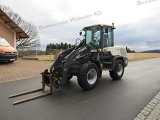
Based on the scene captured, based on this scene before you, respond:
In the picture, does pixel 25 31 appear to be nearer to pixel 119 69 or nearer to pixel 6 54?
pixel 6 54

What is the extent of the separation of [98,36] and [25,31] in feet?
122

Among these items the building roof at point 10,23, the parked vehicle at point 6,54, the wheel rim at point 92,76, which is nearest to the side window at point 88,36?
the wheel rim at point 92,76

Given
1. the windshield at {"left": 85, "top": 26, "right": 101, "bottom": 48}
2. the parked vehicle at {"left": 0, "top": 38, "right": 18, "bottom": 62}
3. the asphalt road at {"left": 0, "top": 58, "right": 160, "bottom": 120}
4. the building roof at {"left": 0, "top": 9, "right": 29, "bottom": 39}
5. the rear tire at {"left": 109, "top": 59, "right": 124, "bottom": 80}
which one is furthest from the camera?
the building roof at {"left": 0, "top": 9, "right": 29, "bottom": 39}

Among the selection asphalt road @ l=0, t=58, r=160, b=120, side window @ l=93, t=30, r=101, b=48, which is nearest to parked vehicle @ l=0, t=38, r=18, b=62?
asphalt road @ l=0, t=58, r=160, b=120

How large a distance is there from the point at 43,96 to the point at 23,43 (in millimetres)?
36955

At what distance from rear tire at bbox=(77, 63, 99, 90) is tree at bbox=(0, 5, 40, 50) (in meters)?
34.6

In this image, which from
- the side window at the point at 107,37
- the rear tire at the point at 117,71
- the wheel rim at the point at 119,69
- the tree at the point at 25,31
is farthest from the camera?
the tree at the point at 25,31

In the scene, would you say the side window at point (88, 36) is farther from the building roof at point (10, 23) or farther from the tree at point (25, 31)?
the tree at point (25, 31)

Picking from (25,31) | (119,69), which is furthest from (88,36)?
(25,31)

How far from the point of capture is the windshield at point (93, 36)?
841 cm

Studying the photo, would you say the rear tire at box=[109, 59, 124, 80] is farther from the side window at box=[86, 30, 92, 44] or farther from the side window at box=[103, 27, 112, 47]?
the side window at box=[86, 30, 92, 44]

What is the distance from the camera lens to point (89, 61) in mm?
7797

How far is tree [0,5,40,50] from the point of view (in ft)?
133

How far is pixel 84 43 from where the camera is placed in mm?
8641
